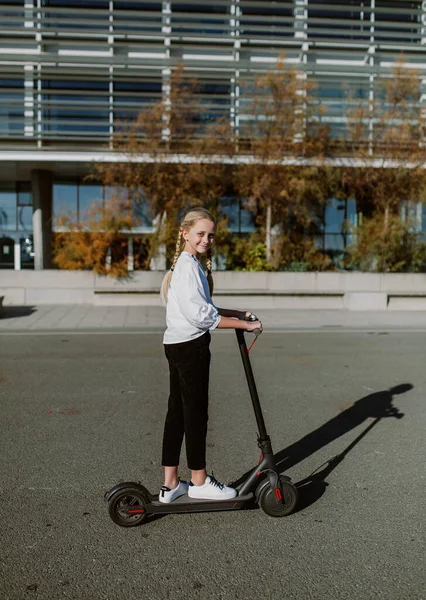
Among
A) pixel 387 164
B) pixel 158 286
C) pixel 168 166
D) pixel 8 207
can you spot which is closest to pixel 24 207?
pixel 8 207

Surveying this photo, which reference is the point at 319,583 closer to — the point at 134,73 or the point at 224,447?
the point at 224,447

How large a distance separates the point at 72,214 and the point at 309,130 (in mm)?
8425

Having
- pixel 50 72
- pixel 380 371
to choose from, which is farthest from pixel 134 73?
pixel 380 371

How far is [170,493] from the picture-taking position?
3.43 m

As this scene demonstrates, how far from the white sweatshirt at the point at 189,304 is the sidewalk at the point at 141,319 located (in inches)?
383

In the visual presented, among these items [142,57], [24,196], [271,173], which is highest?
[142,57]

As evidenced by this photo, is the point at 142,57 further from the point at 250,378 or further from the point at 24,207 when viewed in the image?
the point at 250,378

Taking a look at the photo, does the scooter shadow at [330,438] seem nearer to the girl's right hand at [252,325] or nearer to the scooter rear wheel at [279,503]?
the scooter rear wheel at [279,503]

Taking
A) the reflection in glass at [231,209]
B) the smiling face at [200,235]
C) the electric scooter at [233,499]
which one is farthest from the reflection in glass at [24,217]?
the electric scooter at [233,499]

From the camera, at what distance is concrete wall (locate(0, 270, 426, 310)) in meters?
17.7

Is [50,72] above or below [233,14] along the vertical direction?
below

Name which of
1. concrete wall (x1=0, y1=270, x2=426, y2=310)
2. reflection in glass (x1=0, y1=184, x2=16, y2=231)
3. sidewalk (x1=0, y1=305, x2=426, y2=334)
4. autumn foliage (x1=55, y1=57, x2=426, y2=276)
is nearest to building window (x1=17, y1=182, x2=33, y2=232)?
Answer: reflection in glass (x1=0, y1=184, x2=16, y2=231)

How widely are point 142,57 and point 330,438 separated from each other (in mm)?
22207

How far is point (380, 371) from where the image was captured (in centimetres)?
815
